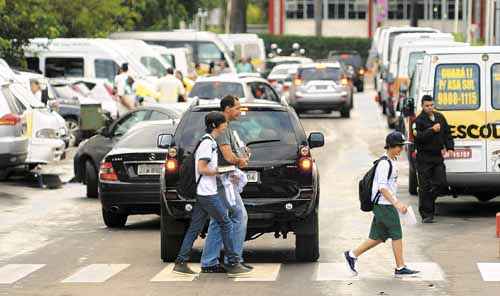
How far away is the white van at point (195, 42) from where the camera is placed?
5264 cm

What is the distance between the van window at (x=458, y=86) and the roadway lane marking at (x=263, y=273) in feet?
18.3

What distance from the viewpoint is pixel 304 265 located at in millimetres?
15422

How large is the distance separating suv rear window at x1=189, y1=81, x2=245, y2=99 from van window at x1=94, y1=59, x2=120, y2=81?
905cm

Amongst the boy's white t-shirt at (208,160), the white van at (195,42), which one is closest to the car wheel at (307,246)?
the boy's white t-shirt at (208,160)

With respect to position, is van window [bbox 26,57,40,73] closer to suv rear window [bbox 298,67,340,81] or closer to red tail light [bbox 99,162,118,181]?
suv rear window [bbox 298,67,340,81]

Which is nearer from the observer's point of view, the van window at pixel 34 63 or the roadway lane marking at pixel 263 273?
the roadway lane marking at pixel 263 273

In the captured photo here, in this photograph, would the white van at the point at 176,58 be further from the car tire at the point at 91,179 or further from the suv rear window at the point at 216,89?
the car tire at the point at 91,179

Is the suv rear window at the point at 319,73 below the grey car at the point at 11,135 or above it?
below

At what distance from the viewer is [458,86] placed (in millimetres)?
20234

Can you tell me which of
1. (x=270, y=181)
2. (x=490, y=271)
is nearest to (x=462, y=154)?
(x=490, y=271)

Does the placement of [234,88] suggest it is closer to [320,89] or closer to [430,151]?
[430,151]

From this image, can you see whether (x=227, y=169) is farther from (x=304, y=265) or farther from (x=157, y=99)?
(x=157, y=99)

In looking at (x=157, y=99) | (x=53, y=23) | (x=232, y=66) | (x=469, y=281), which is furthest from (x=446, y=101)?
(x=232, y=66)

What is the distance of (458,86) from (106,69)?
22351mm
